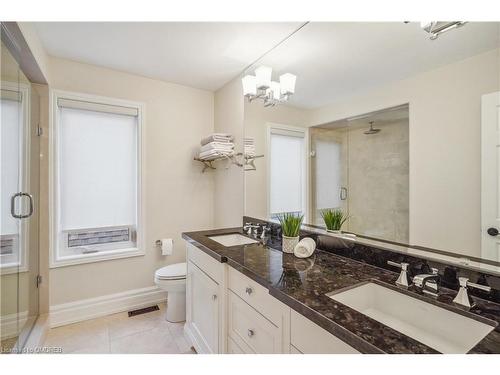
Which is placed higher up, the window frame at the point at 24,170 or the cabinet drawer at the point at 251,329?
the window frame at the point at 24,170

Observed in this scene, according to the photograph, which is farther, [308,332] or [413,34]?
[413,34]

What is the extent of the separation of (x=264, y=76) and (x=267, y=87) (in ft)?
0.29

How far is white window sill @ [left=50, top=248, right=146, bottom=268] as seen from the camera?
2152 mm

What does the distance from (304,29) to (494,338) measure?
6.10 ft

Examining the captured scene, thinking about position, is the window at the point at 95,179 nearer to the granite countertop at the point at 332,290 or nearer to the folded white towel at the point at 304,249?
the granite countertop at the point at 332,290

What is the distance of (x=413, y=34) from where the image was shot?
1.14 meters

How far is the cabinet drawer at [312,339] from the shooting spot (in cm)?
74

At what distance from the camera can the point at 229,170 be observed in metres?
2.61

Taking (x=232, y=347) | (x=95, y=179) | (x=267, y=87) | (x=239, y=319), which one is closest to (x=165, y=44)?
(x=267, y=87)

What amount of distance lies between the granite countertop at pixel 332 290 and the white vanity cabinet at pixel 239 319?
2.2 inches

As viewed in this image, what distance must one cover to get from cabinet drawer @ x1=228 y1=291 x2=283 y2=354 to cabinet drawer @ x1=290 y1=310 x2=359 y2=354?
0.10m

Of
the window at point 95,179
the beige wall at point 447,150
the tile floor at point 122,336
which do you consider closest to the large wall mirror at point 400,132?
the beige wall at point 447,150
